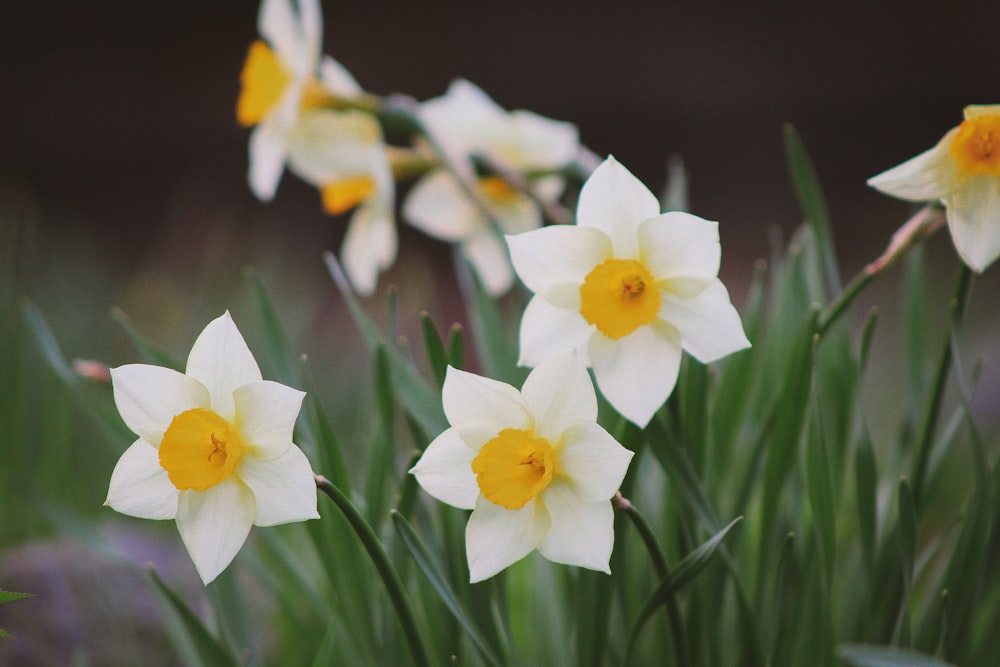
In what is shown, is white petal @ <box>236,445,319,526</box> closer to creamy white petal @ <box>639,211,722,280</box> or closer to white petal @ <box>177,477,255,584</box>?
white petal @ <box>177,477,255,584</box>

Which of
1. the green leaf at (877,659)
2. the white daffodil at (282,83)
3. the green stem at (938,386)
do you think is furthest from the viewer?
the white daffodil at (282,83)

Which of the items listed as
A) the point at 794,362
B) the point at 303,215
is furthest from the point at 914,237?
the point at 303,215

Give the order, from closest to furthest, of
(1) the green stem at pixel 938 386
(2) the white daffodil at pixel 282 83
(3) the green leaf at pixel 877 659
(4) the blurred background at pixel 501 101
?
(3) the green leaf at pixel 877 659, (1) the green stem at pixel 938 386, (2) the white daffodil at pixel 282 83, (4) the blurred background at pixel 501 101

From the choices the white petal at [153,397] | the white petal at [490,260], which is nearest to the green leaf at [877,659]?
the white petal at [153,397]

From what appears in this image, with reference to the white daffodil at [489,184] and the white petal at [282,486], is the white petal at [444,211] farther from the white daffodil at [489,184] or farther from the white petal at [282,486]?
the white petal at [282,486]

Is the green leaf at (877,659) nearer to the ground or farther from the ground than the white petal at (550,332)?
nearer to the ground

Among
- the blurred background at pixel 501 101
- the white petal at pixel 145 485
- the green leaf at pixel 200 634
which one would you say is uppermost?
the blurred background at pixel 501 101

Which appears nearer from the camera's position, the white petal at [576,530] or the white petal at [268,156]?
the white petal at [576,530]

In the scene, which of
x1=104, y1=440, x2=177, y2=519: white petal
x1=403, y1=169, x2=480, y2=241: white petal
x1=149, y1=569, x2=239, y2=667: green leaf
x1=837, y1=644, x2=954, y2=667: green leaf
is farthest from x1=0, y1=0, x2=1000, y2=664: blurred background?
x1=837, y1=644, x2=954, y2=667: green leaf

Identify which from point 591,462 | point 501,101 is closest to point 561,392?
point 591,462
